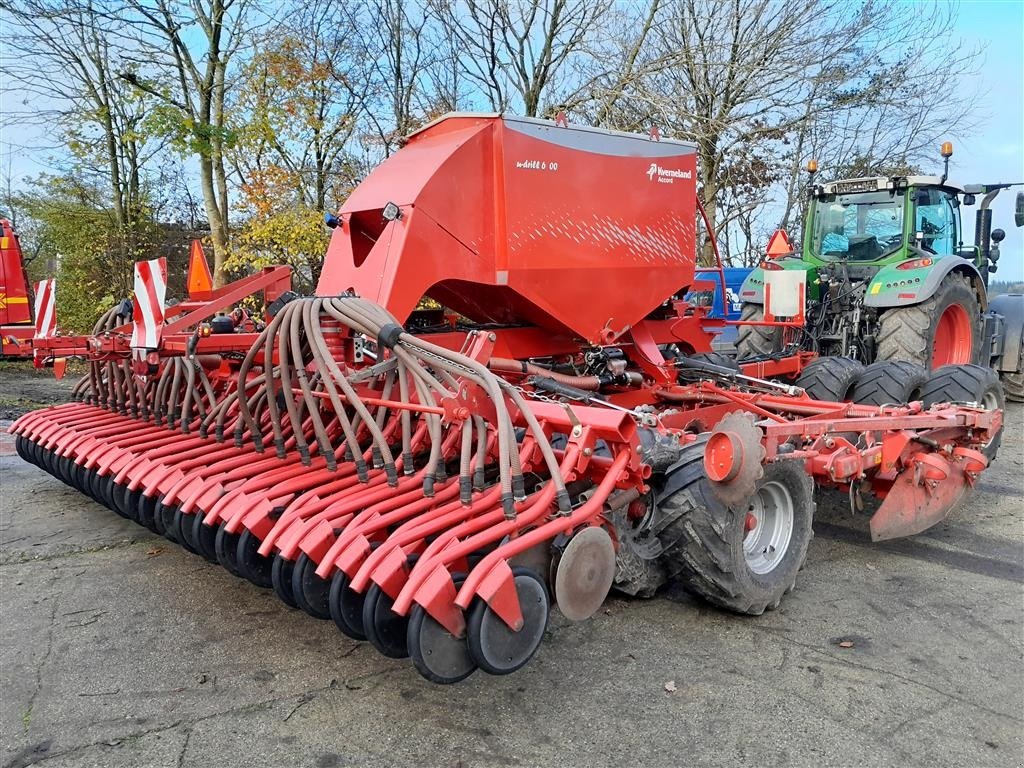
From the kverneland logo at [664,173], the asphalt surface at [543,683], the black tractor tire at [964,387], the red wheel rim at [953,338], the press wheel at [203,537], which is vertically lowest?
the asphalt surface at [543,683]

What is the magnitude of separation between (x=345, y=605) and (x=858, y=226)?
21.2ft

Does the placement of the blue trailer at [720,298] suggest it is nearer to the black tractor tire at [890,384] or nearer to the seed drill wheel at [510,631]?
the black tractor tire at [890,384]

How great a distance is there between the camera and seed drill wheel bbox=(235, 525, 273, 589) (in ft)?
9.59

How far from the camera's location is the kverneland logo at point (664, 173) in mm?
4633

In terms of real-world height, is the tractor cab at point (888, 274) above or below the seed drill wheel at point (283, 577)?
above

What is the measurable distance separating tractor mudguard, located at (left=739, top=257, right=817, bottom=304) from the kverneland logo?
2.77 m

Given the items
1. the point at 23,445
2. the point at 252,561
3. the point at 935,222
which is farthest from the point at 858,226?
A: the point at 23,445

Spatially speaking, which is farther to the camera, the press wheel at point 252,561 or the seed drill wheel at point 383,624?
the press wheel at point 252,561

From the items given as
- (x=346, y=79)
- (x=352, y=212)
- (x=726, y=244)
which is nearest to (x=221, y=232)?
(x=346, y=79)

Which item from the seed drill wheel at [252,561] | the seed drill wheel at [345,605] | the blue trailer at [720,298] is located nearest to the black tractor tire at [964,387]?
the blue trailer at [720,298]

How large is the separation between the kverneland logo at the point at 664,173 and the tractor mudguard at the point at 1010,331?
6243 mm

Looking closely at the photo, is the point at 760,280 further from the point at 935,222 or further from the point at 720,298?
the point at 720,298

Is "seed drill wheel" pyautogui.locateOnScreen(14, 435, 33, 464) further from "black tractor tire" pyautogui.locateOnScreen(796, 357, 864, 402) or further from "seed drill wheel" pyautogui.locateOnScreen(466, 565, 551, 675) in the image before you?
"black tractor tire" pyautogui.locateOnScreen(796, 357, 864, 402)

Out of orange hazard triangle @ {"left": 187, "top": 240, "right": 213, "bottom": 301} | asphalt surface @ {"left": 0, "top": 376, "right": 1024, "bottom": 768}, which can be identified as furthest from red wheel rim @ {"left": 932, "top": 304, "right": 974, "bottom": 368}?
orange hazard triangle @ {"left": 187, "top": 240, "right": 213, "bottom": 301}
